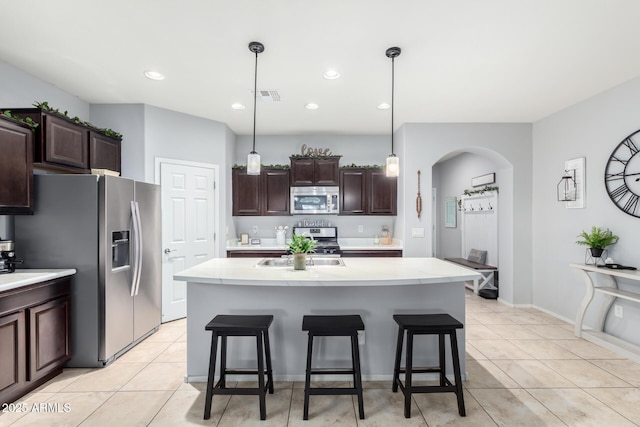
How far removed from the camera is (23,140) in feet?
8.84

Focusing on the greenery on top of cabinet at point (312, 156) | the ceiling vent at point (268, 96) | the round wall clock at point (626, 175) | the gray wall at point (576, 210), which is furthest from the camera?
the greenery on top of cabinet at point (312, 156)

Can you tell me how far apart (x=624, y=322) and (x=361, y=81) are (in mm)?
3677

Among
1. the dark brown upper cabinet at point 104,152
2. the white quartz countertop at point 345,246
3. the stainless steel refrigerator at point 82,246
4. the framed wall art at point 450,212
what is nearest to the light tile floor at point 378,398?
the stainless steel refrigerator at point 82,246

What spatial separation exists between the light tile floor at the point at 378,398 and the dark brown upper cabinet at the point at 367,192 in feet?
8.16

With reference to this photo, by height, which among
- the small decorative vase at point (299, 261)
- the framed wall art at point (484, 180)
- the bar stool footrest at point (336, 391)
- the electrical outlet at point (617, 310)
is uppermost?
the framed wall art at point (484, 180)

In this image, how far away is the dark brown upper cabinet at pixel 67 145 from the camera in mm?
2893

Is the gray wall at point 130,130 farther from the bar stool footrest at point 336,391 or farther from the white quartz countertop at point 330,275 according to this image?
the bar stool footrest at point 336,391

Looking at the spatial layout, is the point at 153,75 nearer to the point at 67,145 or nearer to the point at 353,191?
the point at 67,145

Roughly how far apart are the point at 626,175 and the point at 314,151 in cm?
379

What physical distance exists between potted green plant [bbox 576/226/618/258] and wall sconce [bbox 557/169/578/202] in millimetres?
577

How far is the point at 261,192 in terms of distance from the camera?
5215 millimetres

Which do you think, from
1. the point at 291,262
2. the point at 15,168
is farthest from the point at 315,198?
the point at 15,168

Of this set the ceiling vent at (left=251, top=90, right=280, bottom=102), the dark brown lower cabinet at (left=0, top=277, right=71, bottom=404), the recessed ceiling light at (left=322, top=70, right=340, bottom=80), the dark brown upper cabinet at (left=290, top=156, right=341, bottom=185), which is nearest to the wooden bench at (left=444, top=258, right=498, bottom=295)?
the dark brown upper cabinet at (left=290, top=156, right=341, bottom=185)

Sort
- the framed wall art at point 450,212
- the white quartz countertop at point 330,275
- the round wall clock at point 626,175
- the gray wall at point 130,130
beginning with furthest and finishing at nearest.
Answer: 1. the framed wall art at point 450,212
2. the gray wall at point 130,130
3. the round wall clock at point 626,175
4. the white quartz countertop at point 330,275
